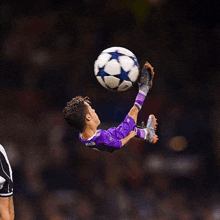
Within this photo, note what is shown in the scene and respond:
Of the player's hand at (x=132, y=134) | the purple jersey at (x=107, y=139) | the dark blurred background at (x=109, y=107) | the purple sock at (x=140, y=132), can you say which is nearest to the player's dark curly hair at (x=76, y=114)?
the purple jersey at (x=107, y=139)

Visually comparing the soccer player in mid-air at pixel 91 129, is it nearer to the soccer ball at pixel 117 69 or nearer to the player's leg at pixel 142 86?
the player's leg at pixel 142 86

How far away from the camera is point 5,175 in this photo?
3570mm

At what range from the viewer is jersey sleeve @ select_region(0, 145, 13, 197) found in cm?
354

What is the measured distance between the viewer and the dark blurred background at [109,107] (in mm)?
5617

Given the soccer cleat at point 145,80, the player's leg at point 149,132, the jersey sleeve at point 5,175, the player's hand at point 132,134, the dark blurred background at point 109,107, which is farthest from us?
the dark blurred background at point 109,107

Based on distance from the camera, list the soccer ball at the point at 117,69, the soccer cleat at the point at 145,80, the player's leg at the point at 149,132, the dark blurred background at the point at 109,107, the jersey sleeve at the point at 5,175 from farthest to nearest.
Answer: the dark blurred background at the point at 109,107, the player's leg at the point at 149,132, the soccer cleat at the point at 145,80, the soccer ball at the point at 117,69, the jersey sleeve at the point at 5,175

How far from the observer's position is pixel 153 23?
6.17m

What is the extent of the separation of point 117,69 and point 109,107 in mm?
2173

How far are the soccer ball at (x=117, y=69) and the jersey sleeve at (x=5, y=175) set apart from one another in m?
1.07

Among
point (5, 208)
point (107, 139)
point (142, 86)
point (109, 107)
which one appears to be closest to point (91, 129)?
point (107, 139)

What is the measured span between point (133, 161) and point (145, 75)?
2.08 metres

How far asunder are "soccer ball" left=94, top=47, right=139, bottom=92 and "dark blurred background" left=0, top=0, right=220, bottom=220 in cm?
203

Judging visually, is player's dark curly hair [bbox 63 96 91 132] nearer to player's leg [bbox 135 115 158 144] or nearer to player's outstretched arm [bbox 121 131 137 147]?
player's outstretched arm [bbox 121 131 137 147]

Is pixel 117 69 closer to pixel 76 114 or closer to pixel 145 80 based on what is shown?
pixel 145 80
